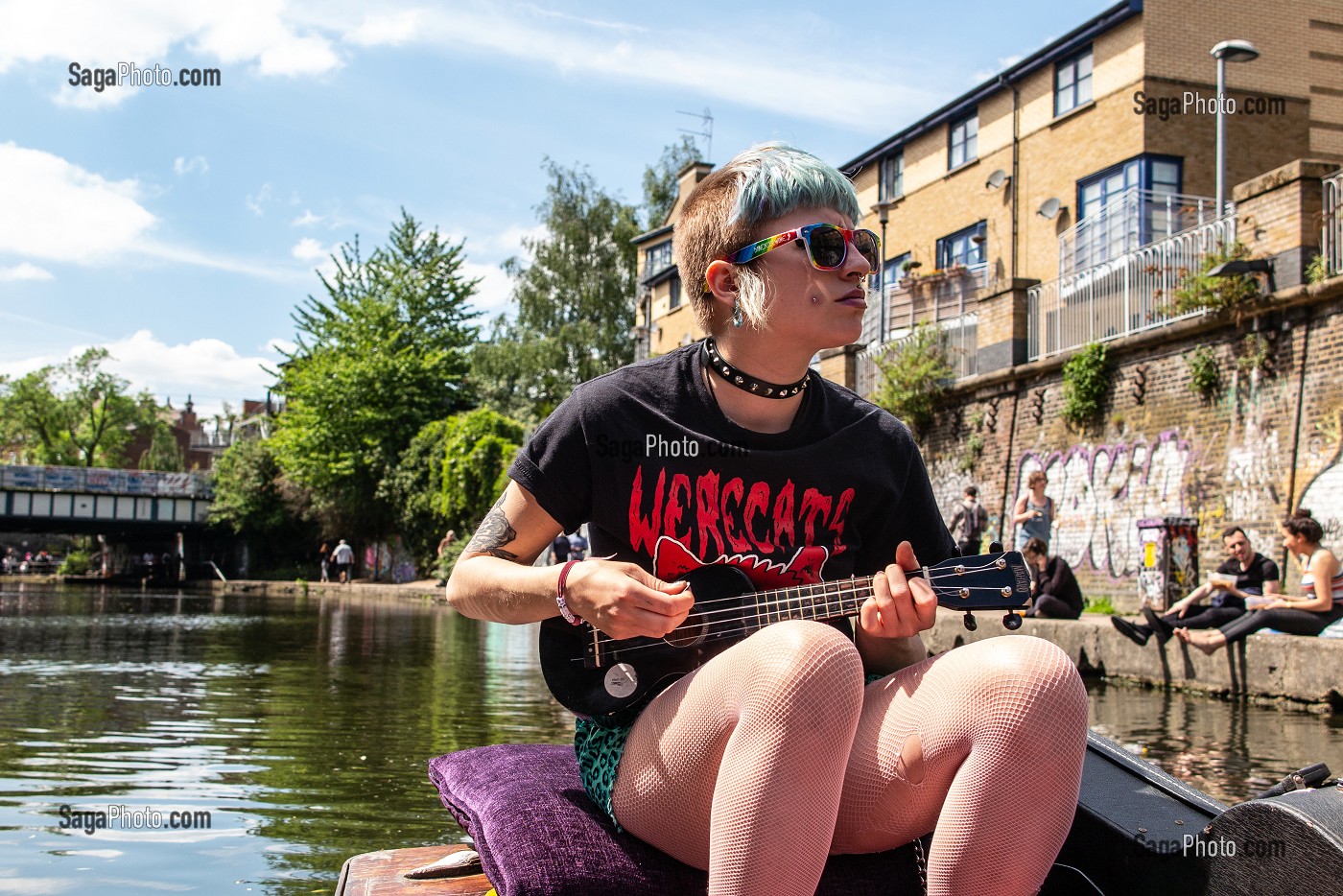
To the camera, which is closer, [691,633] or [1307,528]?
[691,633]

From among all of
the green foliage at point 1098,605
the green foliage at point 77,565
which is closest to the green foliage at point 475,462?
the green foliage at point 1098,605

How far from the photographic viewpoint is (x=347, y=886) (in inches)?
111

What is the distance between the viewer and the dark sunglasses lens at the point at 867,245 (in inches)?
103

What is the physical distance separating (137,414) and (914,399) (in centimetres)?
7557

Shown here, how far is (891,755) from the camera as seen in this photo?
2146mm

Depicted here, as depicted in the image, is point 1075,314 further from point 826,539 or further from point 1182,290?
point 826,539

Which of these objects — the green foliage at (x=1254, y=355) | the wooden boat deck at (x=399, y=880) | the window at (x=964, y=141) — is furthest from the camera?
the window at (x=964, y=141)

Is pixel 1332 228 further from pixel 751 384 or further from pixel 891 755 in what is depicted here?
pixel 891 755

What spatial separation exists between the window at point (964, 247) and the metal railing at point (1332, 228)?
14485 mm

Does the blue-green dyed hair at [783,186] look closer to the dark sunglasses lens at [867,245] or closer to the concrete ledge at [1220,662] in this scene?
the dark sunglasses lens at [867,245]

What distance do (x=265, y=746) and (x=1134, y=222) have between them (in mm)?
20940

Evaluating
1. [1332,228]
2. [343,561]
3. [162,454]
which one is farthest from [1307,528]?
[162,454]

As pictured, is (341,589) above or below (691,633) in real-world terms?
below

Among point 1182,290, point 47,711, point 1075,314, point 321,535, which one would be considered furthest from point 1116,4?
point 321,535
